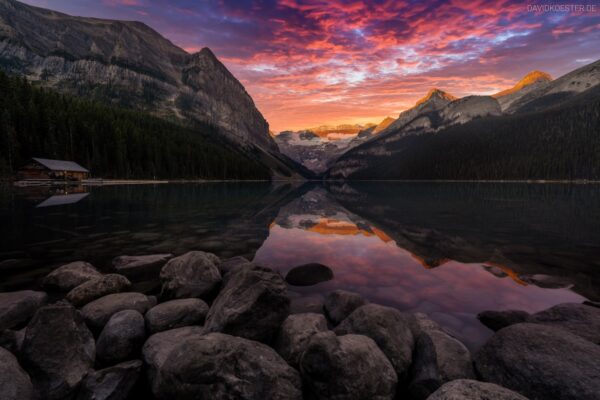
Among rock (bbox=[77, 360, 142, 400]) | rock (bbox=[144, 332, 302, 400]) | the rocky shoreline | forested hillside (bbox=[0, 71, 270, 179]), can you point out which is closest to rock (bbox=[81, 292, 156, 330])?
the rocky shoreline

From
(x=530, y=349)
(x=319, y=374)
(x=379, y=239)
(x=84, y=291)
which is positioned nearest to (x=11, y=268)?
(x=84, y=291)

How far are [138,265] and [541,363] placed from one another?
15.7 metres

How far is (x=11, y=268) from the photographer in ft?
46.4

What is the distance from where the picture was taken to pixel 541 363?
6.25 m

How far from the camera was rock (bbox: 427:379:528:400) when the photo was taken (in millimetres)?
4691

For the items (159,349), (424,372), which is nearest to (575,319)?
(424,372)

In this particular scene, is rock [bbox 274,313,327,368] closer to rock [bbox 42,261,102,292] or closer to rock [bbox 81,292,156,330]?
rock [bbox 81,292,156,330]

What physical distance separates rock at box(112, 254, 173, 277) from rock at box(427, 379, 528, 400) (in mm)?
12869

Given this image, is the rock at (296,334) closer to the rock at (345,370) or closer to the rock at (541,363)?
the rock at (345,370)

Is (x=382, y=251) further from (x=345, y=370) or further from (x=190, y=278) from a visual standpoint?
(x=345, y=370)

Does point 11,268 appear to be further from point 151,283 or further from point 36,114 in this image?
point 36,114

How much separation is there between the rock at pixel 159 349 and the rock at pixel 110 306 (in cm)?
225

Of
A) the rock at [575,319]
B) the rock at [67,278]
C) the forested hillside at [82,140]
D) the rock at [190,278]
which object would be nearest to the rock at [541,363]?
the rock at [575,319]

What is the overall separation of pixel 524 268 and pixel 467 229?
39.1 ft
